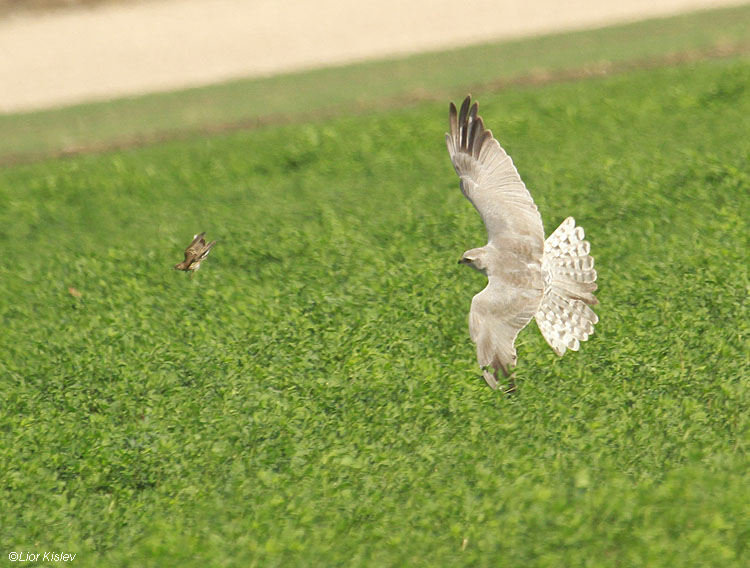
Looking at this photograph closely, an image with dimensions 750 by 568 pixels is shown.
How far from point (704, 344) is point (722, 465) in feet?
4.97

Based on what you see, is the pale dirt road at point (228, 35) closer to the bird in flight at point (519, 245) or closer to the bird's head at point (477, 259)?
the bird in flight at point (519, 245)

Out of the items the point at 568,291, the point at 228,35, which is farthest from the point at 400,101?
the point at 568,291

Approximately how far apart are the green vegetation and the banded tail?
832 cm

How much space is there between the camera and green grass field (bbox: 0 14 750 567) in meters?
7.98

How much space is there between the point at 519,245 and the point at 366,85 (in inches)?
397

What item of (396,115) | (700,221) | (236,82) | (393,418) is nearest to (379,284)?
(393,418)

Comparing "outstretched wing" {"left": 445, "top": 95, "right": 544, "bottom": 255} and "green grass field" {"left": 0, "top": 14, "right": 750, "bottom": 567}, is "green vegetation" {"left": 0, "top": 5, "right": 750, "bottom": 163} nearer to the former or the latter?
"green grass field" {"left": 0, "top": 14, "right": 750, "bottom": 567}

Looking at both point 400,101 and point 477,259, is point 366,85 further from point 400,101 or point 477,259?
point 477,259

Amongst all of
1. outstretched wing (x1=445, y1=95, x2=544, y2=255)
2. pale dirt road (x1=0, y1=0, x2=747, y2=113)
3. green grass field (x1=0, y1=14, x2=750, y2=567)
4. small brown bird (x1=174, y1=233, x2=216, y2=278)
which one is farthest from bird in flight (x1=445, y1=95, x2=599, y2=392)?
pale dirt road (x1=0, y1=0, x2=747, y2=113)

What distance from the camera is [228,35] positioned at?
20.5 meters

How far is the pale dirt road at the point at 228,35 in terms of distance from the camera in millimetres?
19031

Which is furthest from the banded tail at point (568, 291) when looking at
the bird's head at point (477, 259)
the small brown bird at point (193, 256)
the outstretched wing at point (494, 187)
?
the small brown bird at point (193, 256)

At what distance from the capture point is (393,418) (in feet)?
29.7

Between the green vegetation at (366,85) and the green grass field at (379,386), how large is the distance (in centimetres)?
351
